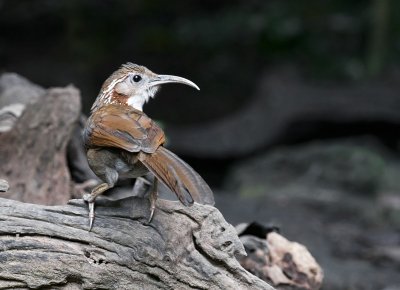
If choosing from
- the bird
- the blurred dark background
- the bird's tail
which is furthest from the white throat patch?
the blurred dark background

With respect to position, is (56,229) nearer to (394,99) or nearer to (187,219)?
(187,219)

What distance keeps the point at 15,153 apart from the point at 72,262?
2.16 m

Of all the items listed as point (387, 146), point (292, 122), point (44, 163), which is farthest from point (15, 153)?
point (387, 146)

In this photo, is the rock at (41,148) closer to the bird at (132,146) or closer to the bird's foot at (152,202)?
the bird at (132,146)

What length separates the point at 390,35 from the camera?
11.5m

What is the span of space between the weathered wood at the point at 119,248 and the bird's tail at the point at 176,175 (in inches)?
10.7

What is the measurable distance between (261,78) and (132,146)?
9.31 metres

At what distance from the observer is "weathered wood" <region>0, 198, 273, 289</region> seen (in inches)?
164

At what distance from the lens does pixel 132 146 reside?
4441 millimetres

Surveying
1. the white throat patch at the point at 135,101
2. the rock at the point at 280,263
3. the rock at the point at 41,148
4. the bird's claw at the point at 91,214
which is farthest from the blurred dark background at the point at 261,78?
the bird's claw at the point at 91,214

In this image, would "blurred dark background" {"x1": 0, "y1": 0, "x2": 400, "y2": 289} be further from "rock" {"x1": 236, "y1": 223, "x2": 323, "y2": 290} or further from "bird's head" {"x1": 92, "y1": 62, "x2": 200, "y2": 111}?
"bird's head" {"x1": 92, "y1": 62, "x2": 200, "y2": 111}

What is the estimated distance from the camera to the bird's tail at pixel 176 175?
13.9 feet

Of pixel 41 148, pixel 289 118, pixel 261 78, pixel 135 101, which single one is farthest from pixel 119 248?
pixel 261 78

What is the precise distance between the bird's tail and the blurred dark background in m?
4.93
